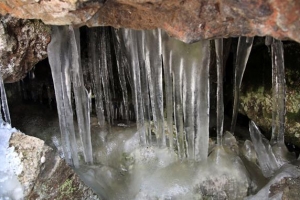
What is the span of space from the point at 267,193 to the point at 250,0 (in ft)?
5.15

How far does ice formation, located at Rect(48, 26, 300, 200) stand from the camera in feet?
10.1

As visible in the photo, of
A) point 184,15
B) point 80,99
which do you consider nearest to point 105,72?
point 80,99

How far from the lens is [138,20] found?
8.14 feet

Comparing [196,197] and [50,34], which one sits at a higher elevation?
[50,34]

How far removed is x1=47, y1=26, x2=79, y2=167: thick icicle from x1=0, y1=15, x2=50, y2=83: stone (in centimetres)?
9

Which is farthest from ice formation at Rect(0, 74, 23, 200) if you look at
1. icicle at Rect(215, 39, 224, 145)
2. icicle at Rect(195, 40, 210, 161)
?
icicle at Rect(215, 39, 224, 145)

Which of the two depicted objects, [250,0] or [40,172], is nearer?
[250,0]

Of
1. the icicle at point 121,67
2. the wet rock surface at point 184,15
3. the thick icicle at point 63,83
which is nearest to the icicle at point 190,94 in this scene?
the wet rock surface at point 184,15

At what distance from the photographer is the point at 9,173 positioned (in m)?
2.74

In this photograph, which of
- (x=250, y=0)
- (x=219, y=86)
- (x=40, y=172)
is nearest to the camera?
(x=250, y=0)

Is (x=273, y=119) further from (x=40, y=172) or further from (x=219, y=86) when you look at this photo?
(x=40, y=172)

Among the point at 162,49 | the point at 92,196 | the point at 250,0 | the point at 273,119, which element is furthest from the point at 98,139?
the point at 250,0

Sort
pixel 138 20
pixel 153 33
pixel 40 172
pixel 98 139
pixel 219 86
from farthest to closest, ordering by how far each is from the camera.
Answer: pixel 98 139, pixel 219 86, pixel 153 33, pixel 40 172, pixel 138 20

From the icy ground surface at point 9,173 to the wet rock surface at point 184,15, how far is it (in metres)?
0.91
